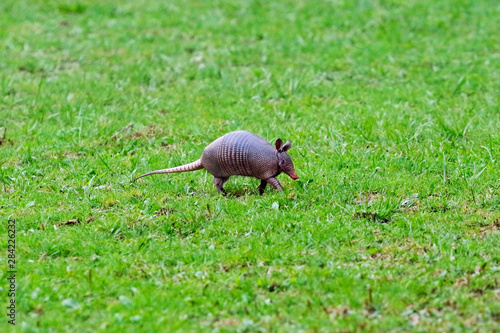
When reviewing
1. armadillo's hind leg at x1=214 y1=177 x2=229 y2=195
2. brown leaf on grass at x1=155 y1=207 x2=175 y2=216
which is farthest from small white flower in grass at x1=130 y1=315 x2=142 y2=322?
armadillo's hind leg at x1=214 y1=177 x2=229 y2=195

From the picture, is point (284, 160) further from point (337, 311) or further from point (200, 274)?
point (337, 311)

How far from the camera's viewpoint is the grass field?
551 centimetres

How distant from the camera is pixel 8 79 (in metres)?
12.2

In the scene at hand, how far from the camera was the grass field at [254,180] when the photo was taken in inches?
217

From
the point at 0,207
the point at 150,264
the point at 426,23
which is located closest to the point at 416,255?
the point at 150,264

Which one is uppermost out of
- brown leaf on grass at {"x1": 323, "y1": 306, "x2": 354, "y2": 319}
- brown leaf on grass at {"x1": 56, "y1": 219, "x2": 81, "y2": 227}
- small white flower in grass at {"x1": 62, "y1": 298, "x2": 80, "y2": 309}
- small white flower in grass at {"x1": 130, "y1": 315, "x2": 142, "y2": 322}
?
small white flower in grass at {"x1": 130, "y1": 315, "x2": 142, "y2": 322}

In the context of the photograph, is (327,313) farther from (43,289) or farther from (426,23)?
(426,23)

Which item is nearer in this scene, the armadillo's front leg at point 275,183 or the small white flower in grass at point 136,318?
the small white flower in grass at point 136,318

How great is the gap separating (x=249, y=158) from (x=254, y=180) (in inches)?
32.4

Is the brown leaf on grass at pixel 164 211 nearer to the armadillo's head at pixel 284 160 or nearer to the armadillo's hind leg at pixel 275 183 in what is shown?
the armadillo's hind leg at pixel 275 183

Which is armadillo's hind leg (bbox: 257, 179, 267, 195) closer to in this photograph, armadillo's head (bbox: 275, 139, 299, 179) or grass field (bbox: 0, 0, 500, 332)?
grass field (bbox: 0, 0, 500, 332)

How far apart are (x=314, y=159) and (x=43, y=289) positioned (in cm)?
384

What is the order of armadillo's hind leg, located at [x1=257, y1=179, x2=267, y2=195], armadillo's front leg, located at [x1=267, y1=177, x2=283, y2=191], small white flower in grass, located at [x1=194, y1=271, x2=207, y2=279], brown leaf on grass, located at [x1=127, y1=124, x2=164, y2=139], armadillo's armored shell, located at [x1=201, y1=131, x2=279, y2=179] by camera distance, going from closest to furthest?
1. small white flower in grass, located at [x1=194, y1=271, x2=207, y2=279]
2. armadillo's armored shell, located at [x1=201, y1=131, x2=279, y2=179]
3. armadillo's front leg, located at [x1=267, y1=177, x2=283, y2=191]
4. armadillo's hind leg, located at [x1=257, y1=179, x2=267, y2=195]
5. brown leaf on grass, located at [x1=127, y1=124, x2=164, y2=139]

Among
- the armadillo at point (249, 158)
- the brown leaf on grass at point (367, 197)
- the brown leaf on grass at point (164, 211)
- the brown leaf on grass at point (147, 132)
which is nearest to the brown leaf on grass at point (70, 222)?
the brown leaf on grass at point (164, 211)
